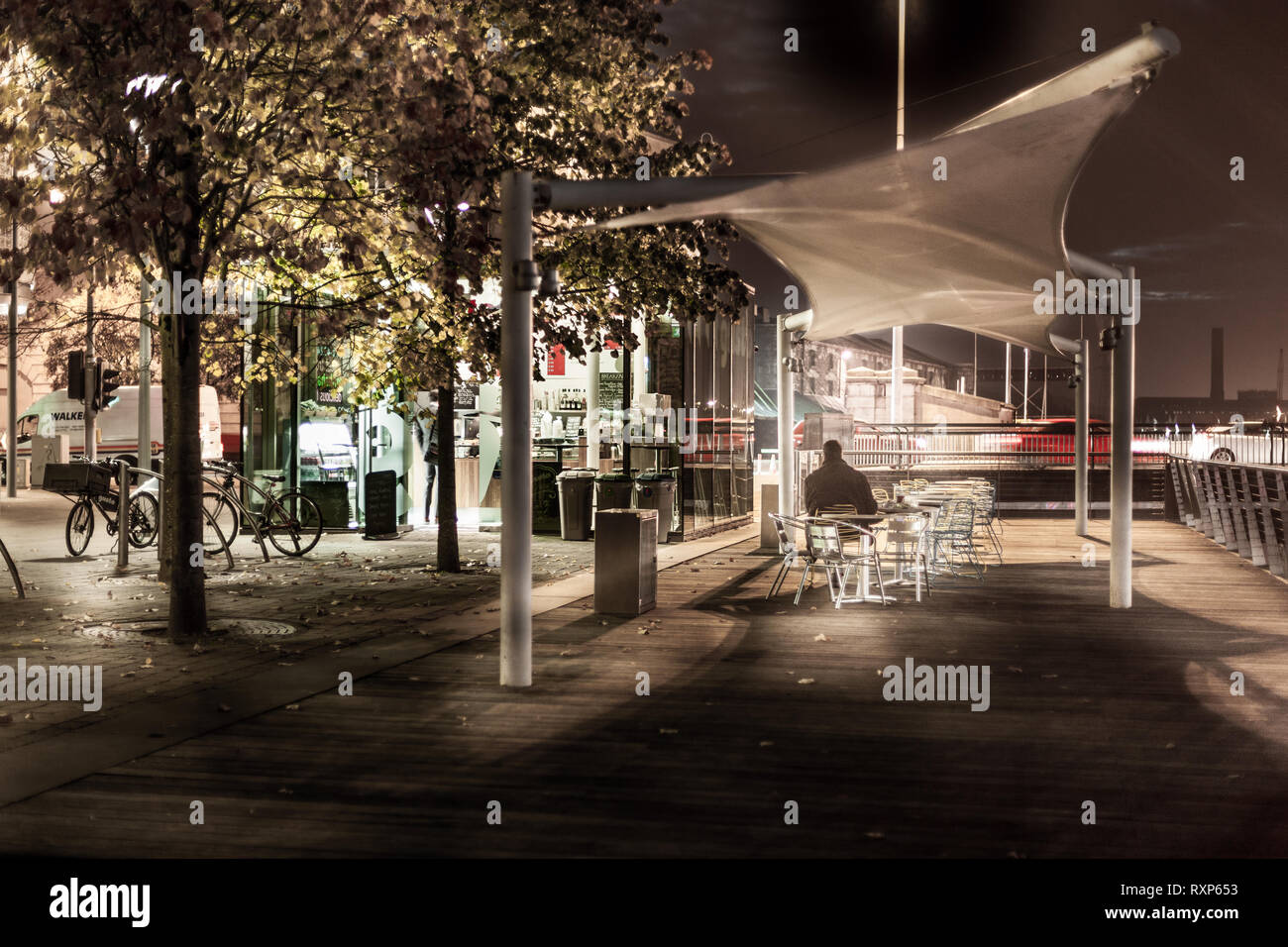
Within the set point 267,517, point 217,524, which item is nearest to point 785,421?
point 267,517

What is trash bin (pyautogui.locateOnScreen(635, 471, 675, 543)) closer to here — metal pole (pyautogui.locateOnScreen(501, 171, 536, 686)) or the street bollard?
the street bollard

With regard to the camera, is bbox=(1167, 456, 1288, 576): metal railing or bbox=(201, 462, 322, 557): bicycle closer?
bbox=(1167, 456, 1288, 576): metal railing

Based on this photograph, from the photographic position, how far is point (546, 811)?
538cm

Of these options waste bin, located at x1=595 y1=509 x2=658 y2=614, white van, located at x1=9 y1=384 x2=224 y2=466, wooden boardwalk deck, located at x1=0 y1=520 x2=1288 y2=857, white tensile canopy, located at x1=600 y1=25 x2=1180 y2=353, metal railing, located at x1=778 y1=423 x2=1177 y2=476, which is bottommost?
wooden boardwalk deck, located at x1=0 y1=520 x2=1288 y2=857

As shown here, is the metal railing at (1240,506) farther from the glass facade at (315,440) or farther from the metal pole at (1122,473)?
the glass facade at (315,440)

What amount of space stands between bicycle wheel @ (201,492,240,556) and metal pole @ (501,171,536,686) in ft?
17.1

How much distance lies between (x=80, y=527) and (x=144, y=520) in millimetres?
764

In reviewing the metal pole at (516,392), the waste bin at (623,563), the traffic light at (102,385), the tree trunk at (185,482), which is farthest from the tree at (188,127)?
the traffic light at (102,385)

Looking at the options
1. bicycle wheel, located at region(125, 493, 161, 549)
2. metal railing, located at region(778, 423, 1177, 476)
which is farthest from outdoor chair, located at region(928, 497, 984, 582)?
metal railing, located at region(778, 423, 1177, 476)

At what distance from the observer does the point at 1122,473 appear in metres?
12.3

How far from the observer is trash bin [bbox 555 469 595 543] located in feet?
64.5

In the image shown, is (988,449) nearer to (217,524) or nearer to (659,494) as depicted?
(659,494)
